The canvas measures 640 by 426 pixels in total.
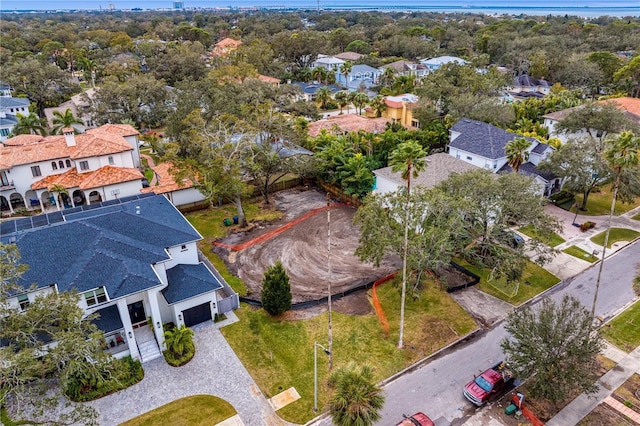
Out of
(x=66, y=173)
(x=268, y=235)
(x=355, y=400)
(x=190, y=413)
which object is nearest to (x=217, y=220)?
(x=268, y=235)

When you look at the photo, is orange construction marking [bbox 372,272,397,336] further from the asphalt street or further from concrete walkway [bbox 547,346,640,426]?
concrete walkway [bbox 547,346,640,426]

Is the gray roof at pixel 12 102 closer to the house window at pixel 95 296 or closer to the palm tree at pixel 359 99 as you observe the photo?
the palm tree at pixel 359 99

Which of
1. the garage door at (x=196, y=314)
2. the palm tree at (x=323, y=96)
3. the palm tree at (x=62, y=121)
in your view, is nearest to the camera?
the garage door at (x=196, y=314)

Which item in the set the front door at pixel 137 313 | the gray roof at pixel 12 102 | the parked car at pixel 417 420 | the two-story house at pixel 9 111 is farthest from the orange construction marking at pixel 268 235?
the gray roof at pixel 12 102

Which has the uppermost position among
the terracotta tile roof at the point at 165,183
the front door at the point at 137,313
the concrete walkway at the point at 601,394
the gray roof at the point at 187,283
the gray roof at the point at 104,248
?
the gray roof at the point at 104,248

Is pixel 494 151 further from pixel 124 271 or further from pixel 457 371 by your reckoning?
pixel 124 271
